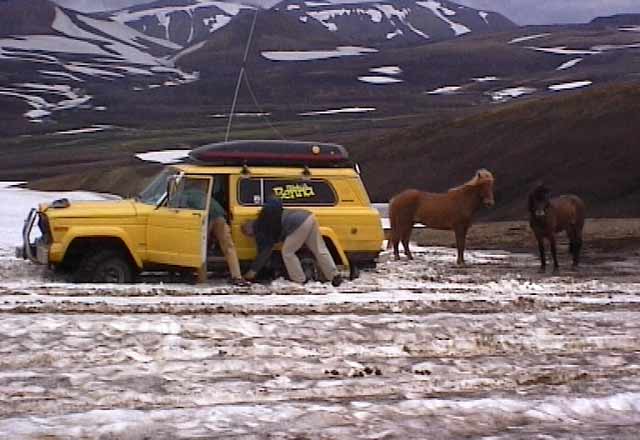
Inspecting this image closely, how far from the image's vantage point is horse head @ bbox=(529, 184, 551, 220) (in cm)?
1620

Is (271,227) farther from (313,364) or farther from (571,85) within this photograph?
(571,85)

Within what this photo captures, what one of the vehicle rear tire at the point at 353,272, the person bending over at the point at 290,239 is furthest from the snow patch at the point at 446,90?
the person bending over at the point at 290,239

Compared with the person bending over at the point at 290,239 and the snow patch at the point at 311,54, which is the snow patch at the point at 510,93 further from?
the person bending over at the point at 290,239

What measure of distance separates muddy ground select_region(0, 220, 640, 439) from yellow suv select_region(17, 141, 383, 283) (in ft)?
3.06

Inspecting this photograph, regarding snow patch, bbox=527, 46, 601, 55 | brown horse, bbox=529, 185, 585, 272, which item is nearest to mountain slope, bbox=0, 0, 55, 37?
snow patch, bbox=527, 46, 601, 55

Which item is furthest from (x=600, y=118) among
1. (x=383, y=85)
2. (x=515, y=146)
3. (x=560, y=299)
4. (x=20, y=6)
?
(x=20, y=6)

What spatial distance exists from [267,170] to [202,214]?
1244 mm

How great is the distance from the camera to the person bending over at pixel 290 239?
12820 mm

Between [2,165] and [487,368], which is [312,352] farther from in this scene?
[2,165]

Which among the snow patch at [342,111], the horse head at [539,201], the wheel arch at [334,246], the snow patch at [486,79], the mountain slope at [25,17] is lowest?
the wheel arch at [334,246]

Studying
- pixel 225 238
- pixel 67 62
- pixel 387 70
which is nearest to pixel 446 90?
pixel 387 70

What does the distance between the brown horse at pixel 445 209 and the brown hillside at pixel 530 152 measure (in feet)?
40.6

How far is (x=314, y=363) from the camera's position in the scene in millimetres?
7906

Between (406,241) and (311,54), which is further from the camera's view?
(311,54)
